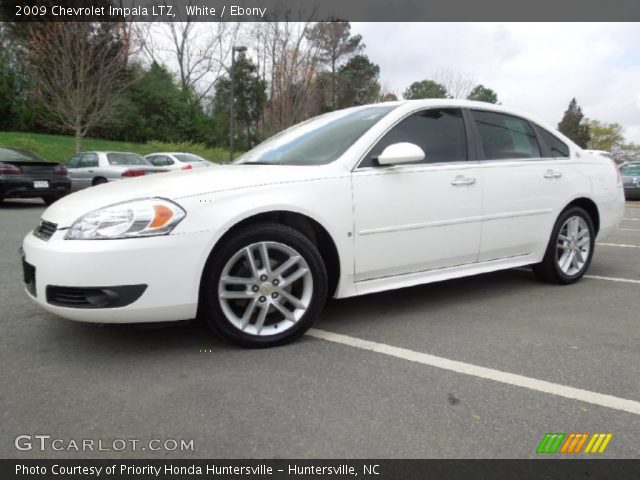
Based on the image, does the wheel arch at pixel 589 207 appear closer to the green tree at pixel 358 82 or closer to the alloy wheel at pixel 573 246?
the alloy wheel at pixel 573 246

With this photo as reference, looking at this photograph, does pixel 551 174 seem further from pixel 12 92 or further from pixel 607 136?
pixel 607 136

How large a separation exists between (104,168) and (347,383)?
41.0 feet

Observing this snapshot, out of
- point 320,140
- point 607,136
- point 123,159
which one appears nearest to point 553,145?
point 320,140

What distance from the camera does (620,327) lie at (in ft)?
11.0

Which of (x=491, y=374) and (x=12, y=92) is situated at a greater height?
(x=12, y=92)

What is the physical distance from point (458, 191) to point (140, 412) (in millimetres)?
2499

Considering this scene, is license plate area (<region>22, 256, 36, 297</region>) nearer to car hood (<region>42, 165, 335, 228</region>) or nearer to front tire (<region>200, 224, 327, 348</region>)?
car hood (<region>42, 165, 335, 228</region>)

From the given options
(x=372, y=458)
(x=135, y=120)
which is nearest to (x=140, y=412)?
(x=372, y=458)

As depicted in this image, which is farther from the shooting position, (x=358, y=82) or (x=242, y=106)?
(x=358, y=82)

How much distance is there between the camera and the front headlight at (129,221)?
2621mm
